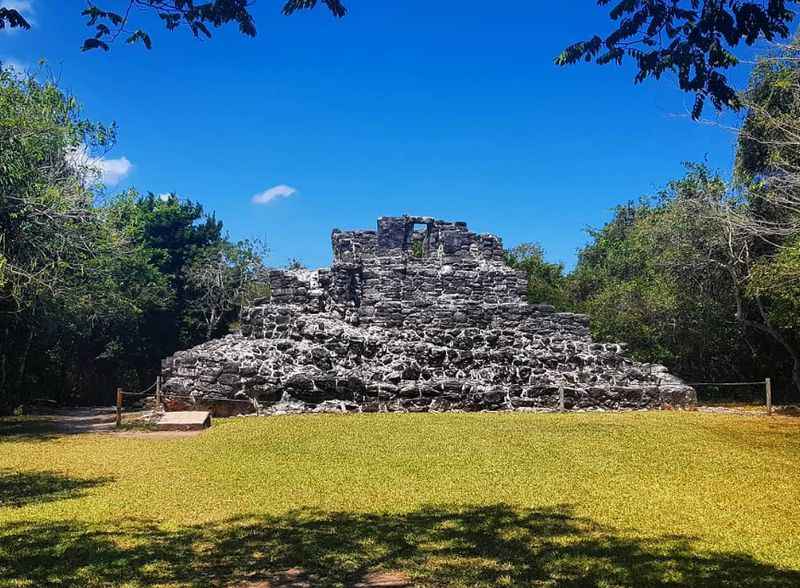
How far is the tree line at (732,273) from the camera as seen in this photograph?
1451cm

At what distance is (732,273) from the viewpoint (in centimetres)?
1684

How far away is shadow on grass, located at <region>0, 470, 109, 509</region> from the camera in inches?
255

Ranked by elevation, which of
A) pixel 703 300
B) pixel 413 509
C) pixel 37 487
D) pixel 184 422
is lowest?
pixel 37 487

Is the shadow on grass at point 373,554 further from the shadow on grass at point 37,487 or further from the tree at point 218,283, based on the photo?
the tree at point 218,283

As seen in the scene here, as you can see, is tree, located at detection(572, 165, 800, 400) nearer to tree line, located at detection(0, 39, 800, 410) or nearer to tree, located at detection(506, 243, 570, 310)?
tree line, located at detection(0, 39, 800, 410)

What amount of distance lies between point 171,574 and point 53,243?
10.5 metres

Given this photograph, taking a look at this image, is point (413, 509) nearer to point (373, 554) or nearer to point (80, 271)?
point (373, 554)

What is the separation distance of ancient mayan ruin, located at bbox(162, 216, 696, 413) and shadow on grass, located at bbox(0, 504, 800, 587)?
26.5 feet

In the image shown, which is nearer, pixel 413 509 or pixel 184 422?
pixel 413 509

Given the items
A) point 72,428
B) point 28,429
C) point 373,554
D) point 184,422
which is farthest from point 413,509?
point 28,429

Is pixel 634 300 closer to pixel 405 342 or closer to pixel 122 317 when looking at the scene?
pixel 405 342

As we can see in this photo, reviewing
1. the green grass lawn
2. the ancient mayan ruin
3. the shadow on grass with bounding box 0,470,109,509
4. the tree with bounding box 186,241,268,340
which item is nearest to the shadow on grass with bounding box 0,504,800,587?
the green grass lawn

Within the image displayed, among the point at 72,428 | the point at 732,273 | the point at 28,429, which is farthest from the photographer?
the point at 732,273

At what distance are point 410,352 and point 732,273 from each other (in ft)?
27.3
